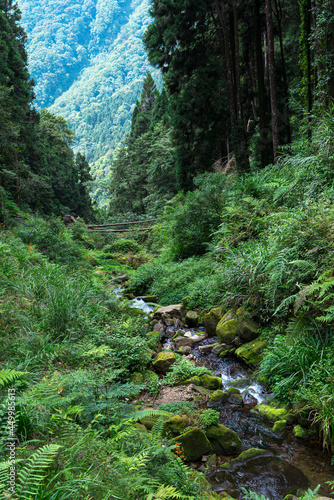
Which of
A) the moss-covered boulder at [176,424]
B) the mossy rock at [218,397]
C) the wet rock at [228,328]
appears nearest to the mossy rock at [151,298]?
the wet rock at [228,328]

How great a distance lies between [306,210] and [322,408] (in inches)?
134

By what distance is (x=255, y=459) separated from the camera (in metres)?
3.33

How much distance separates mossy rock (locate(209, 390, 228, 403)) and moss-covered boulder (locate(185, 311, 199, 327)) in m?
2.71

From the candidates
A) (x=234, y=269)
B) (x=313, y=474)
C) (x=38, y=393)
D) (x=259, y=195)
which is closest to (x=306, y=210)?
(x=234, y=269)

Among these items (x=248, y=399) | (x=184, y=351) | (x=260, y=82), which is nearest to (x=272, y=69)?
(x=260, y=82)

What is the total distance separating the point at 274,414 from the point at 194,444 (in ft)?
3.97

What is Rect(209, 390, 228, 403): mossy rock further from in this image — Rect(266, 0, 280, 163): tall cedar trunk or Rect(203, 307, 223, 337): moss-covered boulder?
Rect(266, 0, 280, 163): tall cedar trunk

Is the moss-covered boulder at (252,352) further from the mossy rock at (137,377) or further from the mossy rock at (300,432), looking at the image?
the mossy rock at (137,377)

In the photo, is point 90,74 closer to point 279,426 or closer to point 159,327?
point 159,327

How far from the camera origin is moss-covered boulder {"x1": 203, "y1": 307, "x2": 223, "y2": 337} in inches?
256

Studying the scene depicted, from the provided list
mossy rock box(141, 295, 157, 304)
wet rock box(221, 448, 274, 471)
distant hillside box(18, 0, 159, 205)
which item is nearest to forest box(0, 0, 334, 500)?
wet rock box(221, 448, 274, 471)

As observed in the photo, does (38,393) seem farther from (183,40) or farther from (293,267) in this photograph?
(183,40)

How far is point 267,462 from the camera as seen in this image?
10.8ft

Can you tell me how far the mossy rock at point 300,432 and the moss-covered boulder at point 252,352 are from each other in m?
1.41
